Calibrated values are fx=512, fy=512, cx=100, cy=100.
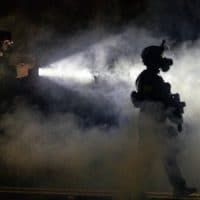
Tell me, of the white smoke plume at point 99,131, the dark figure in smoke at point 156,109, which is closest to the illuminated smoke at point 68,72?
the white smoke plume at point 99,131

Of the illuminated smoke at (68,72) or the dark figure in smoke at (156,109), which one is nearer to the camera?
the dark figure in smoke at (156,109)

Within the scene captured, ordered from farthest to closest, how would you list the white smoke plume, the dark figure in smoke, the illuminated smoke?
the illuminated smoke → the white smoke plume → the dark figure in smoke

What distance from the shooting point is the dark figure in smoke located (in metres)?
6.67

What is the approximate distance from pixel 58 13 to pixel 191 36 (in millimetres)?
3134

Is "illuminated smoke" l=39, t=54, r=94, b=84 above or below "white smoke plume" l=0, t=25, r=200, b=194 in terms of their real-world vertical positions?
above

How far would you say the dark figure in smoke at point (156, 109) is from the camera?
6672 mm

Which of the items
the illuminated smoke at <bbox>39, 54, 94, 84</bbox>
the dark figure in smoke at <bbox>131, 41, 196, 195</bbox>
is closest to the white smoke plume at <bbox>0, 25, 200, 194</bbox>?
the illuminated smoke at <bbox>39, 54, 94, 84</bbox>

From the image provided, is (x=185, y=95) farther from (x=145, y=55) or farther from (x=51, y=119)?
(x=145, y=55)

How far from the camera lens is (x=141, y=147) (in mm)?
6773

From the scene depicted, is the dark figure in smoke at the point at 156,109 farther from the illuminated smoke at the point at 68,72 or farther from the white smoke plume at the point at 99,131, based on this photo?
the illuminated smoke at the point at 68,72

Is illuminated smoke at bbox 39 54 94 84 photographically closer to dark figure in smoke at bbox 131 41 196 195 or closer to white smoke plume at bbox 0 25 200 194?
white smoke plume at bbox 0 25 200 194

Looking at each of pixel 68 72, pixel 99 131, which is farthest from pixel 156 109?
pixel 68 72

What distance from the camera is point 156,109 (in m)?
6.71

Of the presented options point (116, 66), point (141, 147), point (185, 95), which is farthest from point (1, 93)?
point (141, 147)
